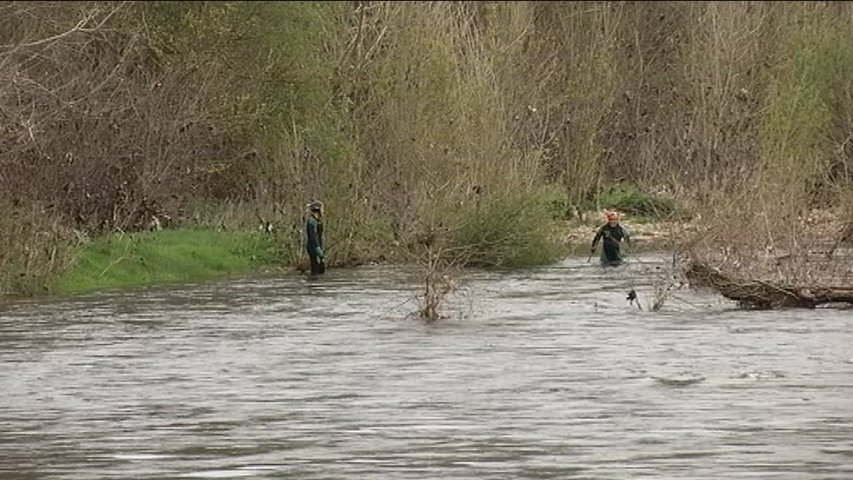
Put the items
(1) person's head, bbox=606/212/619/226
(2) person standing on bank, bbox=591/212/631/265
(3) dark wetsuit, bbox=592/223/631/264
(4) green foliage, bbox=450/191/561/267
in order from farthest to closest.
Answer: (4) green foliage, bbox=450/191/561/267
(3) dark wetsuit, bbox=592/223/631/264
(2) person standing on bank, bbox=591/212/631/265
(1) person's head, bbox=606/212/619/226

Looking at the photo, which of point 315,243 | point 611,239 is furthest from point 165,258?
point 611,239

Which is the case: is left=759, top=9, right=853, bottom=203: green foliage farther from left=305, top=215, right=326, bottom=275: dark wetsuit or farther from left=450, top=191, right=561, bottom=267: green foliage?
left=305, top=215, right=326, bottom=275: dark wetsuit

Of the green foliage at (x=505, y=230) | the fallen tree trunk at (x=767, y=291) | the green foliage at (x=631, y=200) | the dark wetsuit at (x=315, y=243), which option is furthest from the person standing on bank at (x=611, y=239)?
the green foliage at (x=631, y=200)

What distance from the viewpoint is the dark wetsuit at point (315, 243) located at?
40.5 metres

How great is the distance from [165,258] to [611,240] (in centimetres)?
912

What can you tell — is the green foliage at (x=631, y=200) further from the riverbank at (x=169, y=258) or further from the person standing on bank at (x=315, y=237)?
the person standing on bank at (x=315, y=237)

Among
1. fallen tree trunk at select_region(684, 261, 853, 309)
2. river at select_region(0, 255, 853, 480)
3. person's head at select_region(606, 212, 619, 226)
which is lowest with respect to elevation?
river at select_region(0, 255, 853, 480)

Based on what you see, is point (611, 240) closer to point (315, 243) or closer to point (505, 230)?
point (505, 230)

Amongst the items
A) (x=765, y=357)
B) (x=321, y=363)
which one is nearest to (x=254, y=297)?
(x=321, y=363)

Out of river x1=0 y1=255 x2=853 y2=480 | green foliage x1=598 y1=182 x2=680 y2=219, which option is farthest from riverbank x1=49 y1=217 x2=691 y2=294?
green foliage x1=598 y1=182 x2=680 y2=219

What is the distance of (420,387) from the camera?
78.7 ft

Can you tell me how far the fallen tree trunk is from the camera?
32.1 m

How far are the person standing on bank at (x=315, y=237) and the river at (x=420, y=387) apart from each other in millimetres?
2918

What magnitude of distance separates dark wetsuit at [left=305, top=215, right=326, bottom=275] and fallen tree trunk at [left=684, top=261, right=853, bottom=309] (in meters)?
9.98
